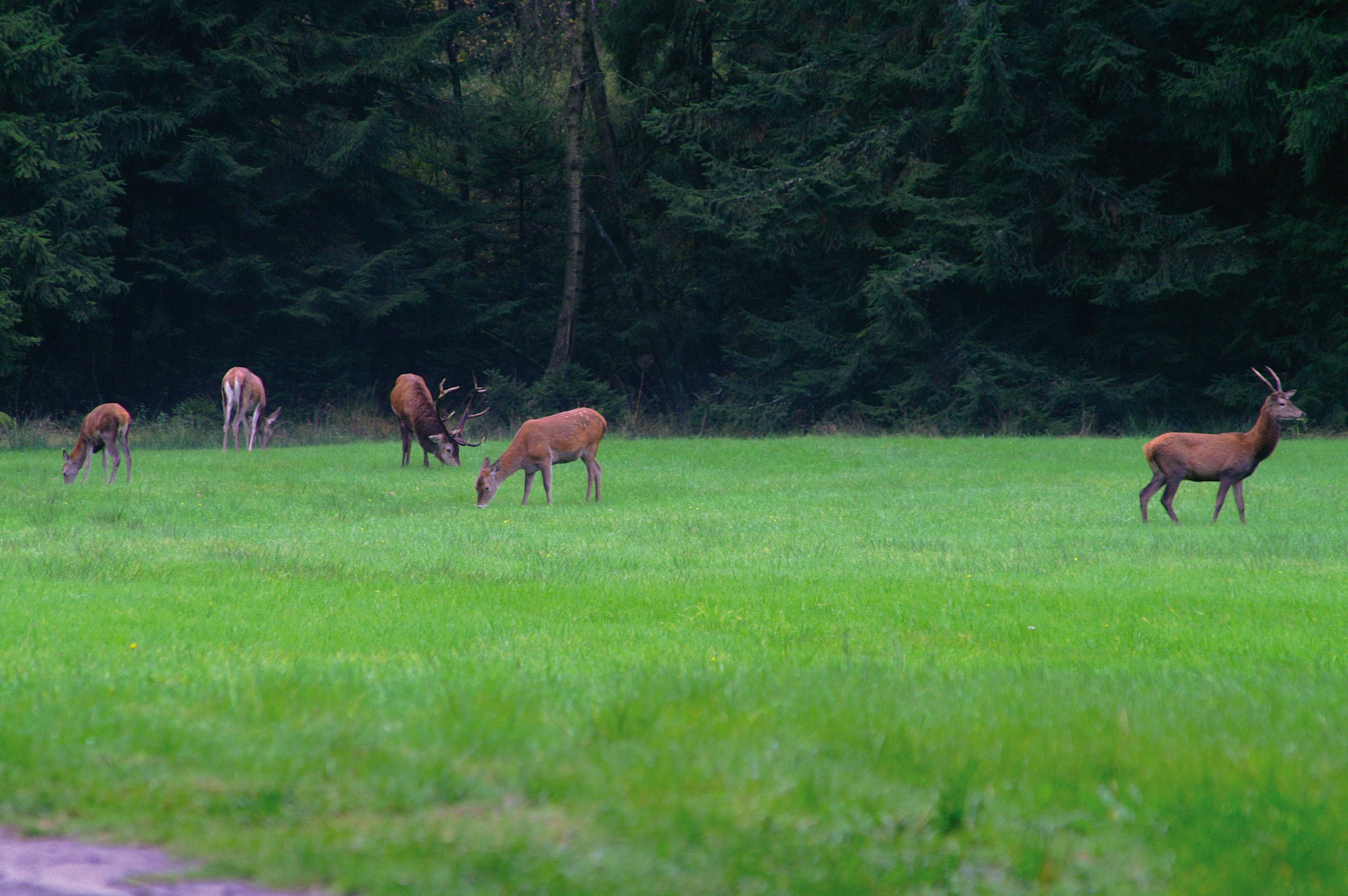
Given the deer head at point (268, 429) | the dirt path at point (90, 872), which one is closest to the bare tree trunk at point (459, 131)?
the deer head at point (268, 429)

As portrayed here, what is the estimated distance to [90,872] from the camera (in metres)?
3.77

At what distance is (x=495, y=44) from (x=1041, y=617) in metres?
36.4

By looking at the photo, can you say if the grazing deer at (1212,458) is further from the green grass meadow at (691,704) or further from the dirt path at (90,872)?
the dirt path at (90,872)

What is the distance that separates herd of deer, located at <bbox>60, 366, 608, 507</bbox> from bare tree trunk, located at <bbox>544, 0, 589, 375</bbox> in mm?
11455

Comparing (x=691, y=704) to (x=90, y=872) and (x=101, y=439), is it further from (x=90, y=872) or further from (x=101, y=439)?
(x=101, y=439)

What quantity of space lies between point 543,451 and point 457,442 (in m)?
5.76

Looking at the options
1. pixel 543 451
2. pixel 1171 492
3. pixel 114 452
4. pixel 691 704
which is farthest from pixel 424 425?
pixel 691 704

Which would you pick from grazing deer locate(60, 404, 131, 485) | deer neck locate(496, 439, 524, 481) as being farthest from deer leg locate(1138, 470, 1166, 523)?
grazing deer locate(60, 404, 131, 485)

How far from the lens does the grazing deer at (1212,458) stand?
14258mm

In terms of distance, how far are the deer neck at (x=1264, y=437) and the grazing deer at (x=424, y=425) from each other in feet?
41.6

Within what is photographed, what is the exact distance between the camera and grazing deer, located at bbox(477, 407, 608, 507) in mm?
16688

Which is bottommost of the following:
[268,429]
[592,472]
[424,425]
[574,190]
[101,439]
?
[592,472]

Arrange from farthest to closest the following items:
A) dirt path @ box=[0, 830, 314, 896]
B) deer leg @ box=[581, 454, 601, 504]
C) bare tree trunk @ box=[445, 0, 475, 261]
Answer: bare tree trunk @ box=[445, 0, 475, 261] < deer leg @ box=[581, 454, 601, 504] < dirt path @ box=[0, 830, 314, 896]

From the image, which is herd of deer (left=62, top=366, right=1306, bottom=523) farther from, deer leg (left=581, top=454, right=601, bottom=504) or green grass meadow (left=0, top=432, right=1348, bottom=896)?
green grass meadow (left=0, top=432, right=1348, bottom=896)
